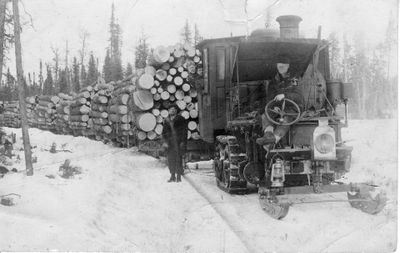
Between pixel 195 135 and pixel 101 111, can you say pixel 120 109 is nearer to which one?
pixel 101 111

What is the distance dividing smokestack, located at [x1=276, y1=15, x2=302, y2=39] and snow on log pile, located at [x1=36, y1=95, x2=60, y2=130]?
17935 mm

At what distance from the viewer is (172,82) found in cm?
1165

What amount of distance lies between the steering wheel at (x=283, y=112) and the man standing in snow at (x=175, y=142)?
350 cm

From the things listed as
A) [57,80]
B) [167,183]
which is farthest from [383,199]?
[57,80]

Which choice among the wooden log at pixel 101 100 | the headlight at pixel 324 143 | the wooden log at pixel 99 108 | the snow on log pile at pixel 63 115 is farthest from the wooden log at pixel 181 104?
the snow on log pile at pixel 63 115

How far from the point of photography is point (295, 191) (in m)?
5.80

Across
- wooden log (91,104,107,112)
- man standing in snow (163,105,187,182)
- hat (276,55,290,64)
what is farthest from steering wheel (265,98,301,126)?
wooden log (91,104,107,112)

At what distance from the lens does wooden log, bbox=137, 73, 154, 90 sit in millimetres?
11281

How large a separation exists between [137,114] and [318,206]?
671 centimetres

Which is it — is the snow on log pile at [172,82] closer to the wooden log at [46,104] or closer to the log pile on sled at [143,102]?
the log pile on sled at [143,102]

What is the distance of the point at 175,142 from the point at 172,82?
8.08 ft

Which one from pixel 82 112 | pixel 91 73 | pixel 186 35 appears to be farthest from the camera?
pixel 91 73

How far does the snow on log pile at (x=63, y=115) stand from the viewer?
2156 centimetres

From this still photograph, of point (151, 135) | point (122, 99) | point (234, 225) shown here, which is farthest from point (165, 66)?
point (234, 225)
